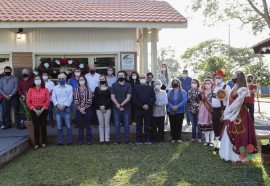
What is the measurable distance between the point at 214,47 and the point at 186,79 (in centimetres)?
5102

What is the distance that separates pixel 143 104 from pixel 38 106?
2.69 meters

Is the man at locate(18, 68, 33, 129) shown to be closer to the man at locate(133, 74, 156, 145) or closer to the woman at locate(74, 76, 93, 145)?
the woman at locate(74, 76, 93, 145)

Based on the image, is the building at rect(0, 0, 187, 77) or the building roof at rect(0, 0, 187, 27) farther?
the building at rect(0, 0, 187, 77)

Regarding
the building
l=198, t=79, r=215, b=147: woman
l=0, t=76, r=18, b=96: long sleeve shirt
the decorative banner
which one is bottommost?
l=198, t=79, r=215, b=147: woman

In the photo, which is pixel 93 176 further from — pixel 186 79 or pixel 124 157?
pixel 186 79

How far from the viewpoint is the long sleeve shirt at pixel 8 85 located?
9509mm

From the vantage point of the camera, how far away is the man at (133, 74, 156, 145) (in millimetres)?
8320

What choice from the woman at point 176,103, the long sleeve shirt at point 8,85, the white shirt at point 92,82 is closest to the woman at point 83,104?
the white shirt at point 92,82

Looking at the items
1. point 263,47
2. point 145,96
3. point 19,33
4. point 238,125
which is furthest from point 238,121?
point 19,33

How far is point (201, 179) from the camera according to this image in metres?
5.78

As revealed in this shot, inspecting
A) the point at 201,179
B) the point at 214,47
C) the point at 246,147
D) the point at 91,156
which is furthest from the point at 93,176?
the point at 214,47

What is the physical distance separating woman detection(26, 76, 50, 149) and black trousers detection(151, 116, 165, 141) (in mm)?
2849

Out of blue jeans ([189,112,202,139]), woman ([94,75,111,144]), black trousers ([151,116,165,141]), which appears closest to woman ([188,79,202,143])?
blue jeans ([189,112,202,139])

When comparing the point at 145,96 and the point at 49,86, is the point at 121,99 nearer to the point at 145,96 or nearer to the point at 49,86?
the point at 145,96
